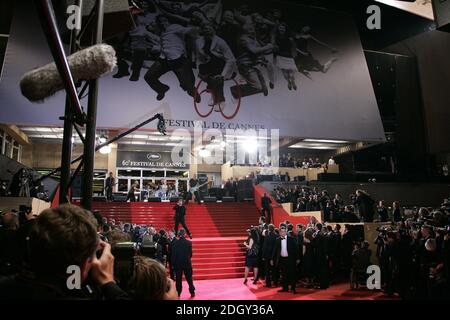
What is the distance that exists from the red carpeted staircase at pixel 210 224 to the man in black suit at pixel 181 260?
2.44 m

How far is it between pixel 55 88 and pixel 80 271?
127 centimetres

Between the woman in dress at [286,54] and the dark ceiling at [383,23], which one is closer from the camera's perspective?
the dark ceiling at [383,23]

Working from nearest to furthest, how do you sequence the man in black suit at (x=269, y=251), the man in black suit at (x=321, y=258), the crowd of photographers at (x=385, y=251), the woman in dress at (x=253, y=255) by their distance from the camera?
the crowd of photographers at (x=385, y=251), the man in black suit at (x=321, y=258), the man in black suit at (x=269, y=251), the woman in dress at (x=253, y=255)

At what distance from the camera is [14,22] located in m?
14.6

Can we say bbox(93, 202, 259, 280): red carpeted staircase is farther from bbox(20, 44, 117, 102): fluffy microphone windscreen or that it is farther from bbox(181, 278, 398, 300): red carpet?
bbox(20, 44, 117, 102): fluffy microphone windscreen

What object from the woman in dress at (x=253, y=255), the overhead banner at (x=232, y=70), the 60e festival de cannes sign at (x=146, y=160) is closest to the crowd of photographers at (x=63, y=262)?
the woman in dress at (x=253, y=255)

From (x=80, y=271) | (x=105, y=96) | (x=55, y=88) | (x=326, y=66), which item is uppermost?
(x=326, y=66)

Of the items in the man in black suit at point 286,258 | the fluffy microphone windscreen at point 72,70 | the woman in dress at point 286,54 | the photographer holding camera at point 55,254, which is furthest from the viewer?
the woman in dress at point 286,54

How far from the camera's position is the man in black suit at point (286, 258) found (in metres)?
8.15

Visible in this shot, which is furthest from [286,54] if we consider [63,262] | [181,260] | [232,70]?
[63,262]

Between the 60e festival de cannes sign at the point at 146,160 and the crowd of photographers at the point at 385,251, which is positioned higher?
the 60e festival de cannes sign at the point at 146,160

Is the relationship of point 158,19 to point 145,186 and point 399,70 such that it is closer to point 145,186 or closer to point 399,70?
point 145,186

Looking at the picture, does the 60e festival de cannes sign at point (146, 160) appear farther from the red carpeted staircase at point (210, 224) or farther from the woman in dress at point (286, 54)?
the woman in dress at point (286, 54)
